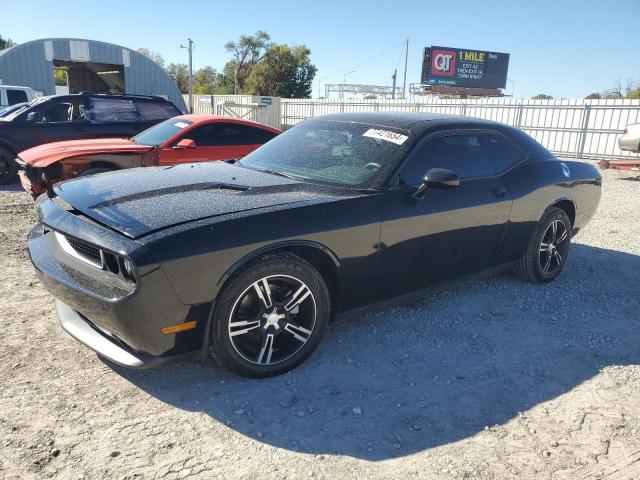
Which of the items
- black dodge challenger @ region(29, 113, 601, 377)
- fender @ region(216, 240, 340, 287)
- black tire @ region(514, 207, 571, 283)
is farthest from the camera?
black tire @ region(514, 207, 571, 283)

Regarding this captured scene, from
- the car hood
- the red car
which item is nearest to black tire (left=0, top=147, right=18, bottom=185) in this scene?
the red car

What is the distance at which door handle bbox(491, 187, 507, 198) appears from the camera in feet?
13.2

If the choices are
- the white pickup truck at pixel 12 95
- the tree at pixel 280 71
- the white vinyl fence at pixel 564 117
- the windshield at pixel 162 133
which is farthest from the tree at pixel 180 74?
the windshield at pixel 162 133

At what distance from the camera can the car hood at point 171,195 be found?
8.63 feet

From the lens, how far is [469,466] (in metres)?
2.33

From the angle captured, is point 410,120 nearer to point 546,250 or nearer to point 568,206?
point 546,250

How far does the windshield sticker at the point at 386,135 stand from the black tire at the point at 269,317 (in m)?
1.24

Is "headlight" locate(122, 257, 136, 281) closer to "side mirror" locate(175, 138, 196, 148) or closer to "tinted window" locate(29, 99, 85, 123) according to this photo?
"side mirror" locate(175, 138, 196, 148)

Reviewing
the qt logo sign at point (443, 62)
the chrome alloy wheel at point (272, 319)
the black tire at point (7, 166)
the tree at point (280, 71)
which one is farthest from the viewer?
the tree at point (280, 71)

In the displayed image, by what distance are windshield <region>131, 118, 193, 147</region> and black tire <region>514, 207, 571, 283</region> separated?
517 centimetres

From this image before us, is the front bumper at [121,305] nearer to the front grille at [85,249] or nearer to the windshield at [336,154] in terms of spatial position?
the front grille at [85,249]

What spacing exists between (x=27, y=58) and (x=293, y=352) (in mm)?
26260

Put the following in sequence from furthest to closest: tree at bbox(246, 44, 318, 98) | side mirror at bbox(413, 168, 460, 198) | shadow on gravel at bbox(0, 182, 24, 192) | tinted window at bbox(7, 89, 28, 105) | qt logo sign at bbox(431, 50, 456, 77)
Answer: tree at bbox(246, 44, 318, 98) < qt logo sign at bbox(431, 50, 456, 77) < tinted window at bbox(7, 89, 28, 105) < shadow on gravel at bbox(0, 182, 24, 192) < side mirror at bbox(413, 168, 460, 198)

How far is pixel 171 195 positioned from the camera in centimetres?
301
